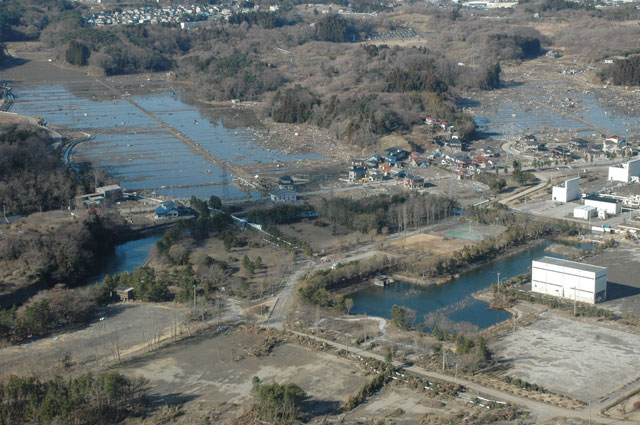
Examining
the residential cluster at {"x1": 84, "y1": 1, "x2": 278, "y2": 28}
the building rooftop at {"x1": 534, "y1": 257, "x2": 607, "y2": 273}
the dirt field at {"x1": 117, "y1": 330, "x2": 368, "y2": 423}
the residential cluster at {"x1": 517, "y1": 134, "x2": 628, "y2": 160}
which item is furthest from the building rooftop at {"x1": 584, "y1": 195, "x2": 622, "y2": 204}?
the residential cluster at {"x1": 84, "y1": 1, "x2": 278, "y2": 28}

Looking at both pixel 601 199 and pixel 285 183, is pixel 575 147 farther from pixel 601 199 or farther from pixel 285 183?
pixel 285 183

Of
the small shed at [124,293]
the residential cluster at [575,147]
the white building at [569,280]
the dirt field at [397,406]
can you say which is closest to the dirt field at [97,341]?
the small shed at [124,293]

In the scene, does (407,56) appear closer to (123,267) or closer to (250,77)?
(250,77)

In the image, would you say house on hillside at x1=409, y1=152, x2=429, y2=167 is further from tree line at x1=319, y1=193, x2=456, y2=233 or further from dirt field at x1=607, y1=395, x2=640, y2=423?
dirt field at x1=607, y1=395, x2=640, y2=423

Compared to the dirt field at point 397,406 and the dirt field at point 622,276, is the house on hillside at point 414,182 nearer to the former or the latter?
the dirt field at point 622,276

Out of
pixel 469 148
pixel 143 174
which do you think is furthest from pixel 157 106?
pixel 469 148

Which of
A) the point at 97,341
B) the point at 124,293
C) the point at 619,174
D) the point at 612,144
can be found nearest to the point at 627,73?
the point at 612,144
